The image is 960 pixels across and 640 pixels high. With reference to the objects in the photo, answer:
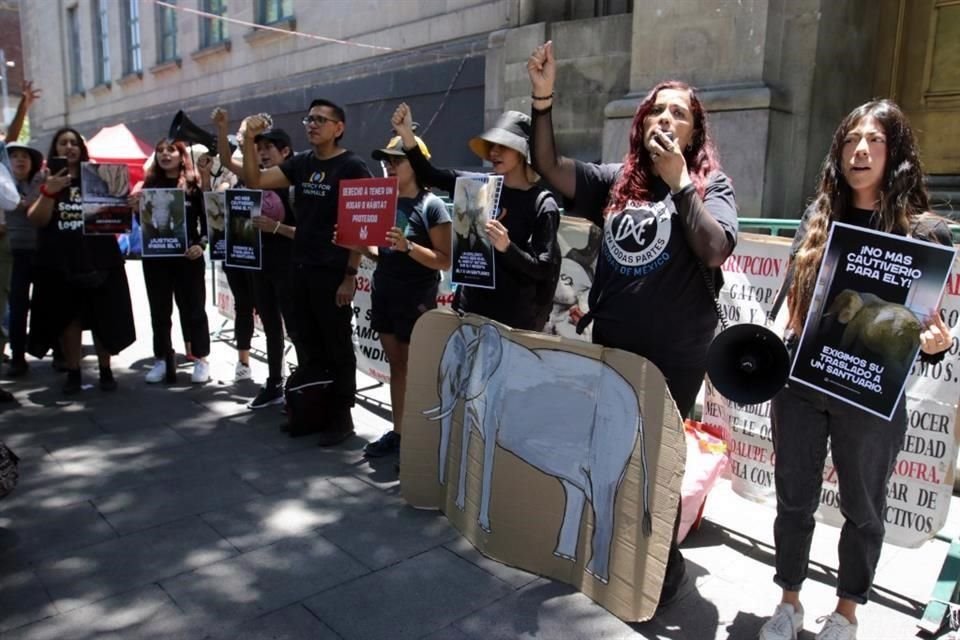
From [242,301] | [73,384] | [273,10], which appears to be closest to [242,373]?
[242,301]

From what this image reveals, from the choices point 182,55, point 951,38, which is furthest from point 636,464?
point 182,55

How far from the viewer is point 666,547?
264 centimetres

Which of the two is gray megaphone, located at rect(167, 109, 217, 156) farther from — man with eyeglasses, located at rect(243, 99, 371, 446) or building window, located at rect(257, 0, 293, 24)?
building window, located at rect(257, 0, 293, 24)

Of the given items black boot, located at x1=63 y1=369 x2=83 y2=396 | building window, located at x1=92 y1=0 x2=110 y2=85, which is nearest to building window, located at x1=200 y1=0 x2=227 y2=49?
building window, located at x1=92 y1=0 x2=110 y2=85

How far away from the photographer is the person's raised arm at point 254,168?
4.75 meters

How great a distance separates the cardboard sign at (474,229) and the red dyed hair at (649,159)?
0.71 meters

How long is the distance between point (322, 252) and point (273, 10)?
11759 mm

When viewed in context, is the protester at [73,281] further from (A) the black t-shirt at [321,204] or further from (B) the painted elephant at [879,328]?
Result: (B) the painted elephant at [879,328]

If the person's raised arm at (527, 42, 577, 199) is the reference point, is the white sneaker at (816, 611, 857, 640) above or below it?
below

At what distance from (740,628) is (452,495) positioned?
4.61 feet

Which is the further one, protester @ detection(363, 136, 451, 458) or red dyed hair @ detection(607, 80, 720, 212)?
protester @ detection(363, 136, 451, 458)

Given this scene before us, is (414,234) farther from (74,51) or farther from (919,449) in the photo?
(74,51)

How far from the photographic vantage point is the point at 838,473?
2613 millimetres

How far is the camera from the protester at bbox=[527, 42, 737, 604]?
2.69 metres
